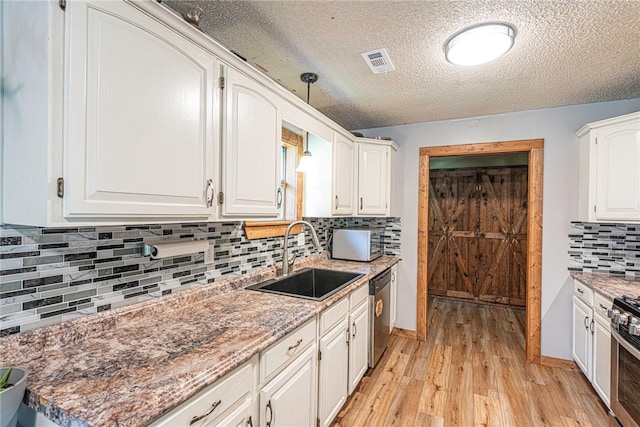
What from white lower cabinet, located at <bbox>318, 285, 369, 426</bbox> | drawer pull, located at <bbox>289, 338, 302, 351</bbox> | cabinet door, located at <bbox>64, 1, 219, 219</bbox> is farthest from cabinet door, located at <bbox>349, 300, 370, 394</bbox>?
cabinet door, located at <bbox>64, 1, 219, 219</bbox>

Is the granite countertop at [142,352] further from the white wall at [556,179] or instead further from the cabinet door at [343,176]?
the white wall at [556,179]

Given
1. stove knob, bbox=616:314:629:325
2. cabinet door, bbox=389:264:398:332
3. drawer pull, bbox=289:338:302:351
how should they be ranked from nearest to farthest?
drawer pull, bbox=289:338:302:351 → stove knob, bbox=616:314:629:325 → cabinet door, bbox=389:264:398:332

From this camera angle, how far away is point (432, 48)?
68.5 inches

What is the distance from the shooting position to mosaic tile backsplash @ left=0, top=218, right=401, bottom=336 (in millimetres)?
1004

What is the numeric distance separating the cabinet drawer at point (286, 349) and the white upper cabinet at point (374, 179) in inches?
64.5

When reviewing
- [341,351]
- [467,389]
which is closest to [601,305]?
[467,389]

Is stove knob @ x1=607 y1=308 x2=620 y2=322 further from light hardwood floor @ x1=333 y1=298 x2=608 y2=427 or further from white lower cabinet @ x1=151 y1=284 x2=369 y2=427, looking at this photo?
white lower cabinet @ x1=151 y1=284 x2=369 y2=427

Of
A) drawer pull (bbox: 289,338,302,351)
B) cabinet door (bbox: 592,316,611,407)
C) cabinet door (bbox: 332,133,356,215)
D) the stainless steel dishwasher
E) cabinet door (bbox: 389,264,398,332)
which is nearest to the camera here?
drawer pull (bbox: 289,338,302,351)

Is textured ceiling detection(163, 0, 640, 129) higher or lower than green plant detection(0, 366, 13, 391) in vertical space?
higher

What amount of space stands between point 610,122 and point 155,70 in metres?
3.03

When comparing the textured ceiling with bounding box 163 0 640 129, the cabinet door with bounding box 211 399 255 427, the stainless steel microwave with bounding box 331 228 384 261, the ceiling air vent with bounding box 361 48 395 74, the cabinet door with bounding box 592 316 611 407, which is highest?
the textured ceiling with bounding box 163 0 640 129

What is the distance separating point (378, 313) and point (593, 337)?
5.14ft

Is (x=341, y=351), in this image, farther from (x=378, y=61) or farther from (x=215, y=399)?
(x=378, y=61)

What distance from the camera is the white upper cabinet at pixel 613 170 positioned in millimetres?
2164
